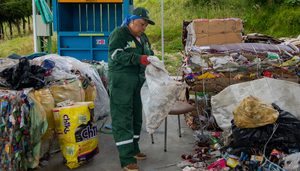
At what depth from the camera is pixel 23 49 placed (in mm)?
14273

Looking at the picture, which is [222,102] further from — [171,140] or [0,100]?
[0,100]

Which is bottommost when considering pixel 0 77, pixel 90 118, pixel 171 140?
pixel 171 140

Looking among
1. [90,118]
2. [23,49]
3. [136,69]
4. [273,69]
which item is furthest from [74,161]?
[23,49]

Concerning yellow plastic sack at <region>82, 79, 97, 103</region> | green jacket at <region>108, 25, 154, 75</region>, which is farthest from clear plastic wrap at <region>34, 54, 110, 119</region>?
green jacket at <region>108, 25, 154, 75</region>

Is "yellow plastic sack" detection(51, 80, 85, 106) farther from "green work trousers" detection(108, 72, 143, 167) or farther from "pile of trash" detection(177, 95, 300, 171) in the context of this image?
"pile of trash" detection(177, 95, 300, 171)

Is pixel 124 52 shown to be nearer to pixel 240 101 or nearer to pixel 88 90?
pixel 88 90

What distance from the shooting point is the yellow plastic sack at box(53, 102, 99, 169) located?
8.47ft

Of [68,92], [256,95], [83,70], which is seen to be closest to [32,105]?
[68,92]

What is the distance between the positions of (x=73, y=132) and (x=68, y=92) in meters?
0.67

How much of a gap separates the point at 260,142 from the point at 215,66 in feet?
5.10

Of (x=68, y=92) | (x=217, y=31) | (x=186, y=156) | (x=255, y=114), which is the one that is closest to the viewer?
(x=255, y=114)

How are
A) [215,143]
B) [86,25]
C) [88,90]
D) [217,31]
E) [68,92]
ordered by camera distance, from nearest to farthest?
[68,92], [215,143], [88,90], [217,31], [86,25]

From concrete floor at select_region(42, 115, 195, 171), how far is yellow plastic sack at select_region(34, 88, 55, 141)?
1.19ft

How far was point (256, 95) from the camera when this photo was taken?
11.1ft
